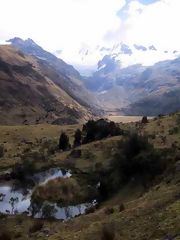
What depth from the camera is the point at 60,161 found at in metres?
78.9

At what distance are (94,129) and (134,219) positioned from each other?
67.7 metres

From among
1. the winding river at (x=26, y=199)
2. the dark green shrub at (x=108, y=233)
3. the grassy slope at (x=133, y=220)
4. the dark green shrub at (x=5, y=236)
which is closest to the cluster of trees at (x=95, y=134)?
the winding river at (x=26, y=199)

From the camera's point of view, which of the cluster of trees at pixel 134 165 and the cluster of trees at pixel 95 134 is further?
the cluster of trees at pixel 95 134

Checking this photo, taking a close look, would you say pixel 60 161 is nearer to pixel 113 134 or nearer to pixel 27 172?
pixel 27 172

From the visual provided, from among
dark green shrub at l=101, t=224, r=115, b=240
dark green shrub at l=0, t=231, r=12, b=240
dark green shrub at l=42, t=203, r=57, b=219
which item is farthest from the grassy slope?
dark green shrub at l=42, t=203, r=57, b=219

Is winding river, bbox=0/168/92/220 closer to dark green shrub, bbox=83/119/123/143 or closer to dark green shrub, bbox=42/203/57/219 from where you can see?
dark green shrub, bbox=42/203/57/219

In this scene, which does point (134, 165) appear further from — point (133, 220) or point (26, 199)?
point (133, 220)

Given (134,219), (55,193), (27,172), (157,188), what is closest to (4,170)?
(27,172)

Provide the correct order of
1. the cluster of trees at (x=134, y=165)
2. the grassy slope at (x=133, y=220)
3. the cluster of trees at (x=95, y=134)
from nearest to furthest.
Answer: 1. the grassy slope at (x=133, y=220)
2. the cluster of trees at (x=134, y=165)
3. the cluster of trees at (x=95, y=134)

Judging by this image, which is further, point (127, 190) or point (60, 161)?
point (60, 161)

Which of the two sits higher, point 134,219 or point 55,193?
point 134,219

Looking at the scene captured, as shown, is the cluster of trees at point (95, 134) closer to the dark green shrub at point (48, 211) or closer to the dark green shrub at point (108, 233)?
the dark green shrub at point (48, 211)

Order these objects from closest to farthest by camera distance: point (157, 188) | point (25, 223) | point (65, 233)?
1. point (65, 233)
2. point (157, 188)
3. point (25, 223)

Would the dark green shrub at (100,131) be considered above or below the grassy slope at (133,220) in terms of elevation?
above
